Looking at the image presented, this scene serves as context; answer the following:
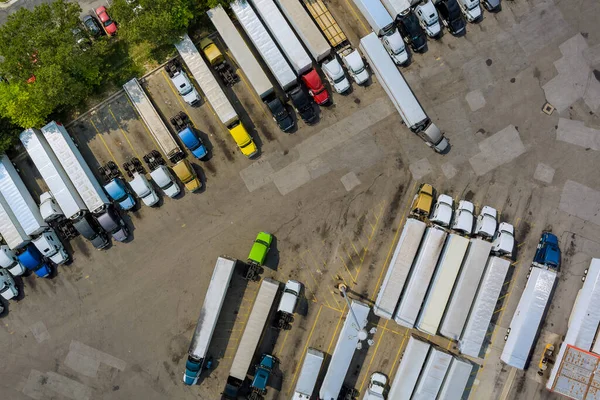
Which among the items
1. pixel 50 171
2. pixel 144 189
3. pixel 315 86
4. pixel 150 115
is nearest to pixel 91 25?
pixel 150 115

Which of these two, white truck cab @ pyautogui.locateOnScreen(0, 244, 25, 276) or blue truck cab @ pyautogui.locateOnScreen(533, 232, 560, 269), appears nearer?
blue truck cab @ pyautogui.locateOnScreen(533, 232, 560, 269)

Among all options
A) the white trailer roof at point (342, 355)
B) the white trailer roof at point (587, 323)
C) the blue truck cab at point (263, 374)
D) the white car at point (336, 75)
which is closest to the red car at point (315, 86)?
the white car at point (336, 75)

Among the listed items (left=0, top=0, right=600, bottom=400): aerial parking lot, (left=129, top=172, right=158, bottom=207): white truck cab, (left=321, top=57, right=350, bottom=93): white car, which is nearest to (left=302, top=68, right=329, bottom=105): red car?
(left=321, top=57, right=350, bottom=93): white car

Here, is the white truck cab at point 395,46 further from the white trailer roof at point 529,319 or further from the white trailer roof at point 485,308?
the white trailer roof at point 529,319

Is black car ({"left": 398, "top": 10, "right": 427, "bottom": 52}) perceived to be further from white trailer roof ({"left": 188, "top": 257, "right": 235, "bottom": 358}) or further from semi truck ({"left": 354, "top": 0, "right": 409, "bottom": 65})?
white trailer roof ({"left": 188, "top": 257, "right": 235, "bottom": 358})

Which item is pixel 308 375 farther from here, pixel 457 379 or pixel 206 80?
pixel 206 80

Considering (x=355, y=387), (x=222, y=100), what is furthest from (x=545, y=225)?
(x=222, y=100)

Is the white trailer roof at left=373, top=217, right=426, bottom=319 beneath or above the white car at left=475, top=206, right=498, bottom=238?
beneath

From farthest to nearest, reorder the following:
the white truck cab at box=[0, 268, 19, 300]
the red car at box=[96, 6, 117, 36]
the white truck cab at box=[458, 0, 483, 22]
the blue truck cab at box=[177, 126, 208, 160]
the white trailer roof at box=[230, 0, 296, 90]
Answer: the red car at box=[96, 6, 117, 36] < the white truck cab at box=[0, 268, 19, 300] < the white truck cab at box=[458, 0, 483, 22] < the blue truck cab at box=[177, 126, 208, 160] < the white trailer roof at box=[230, 0, 296, 90]
